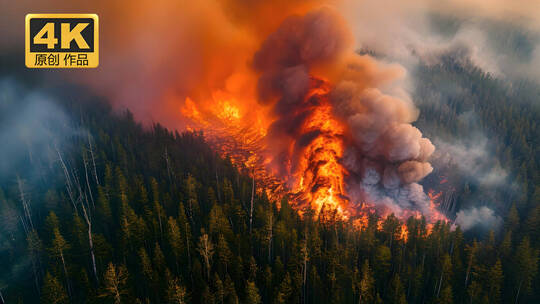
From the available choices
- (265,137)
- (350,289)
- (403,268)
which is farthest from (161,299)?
(265,137)

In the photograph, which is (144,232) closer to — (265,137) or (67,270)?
(67,270)

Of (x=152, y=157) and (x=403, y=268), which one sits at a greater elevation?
(x=152, y=157)

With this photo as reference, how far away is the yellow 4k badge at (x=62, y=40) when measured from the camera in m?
38.8

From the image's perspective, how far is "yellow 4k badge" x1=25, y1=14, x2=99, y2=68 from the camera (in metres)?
38.8

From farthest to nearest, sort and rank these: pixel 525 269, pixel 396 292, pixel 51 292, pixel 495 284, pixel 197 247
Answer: pixel 525 269
pixel 197 247
pixel 495 284
pixel 396 292
pixel 51 292

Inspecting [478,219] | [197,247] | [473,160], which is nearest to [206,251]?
[197,247]

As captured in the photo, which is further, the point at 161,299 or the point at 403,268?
the point at 403,268

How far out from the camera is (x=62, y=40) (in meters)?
39.3

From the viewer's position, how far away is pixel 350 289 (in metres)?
54.9

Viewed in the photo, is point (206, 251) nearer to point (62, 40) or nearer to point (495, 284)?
point (62, 40)

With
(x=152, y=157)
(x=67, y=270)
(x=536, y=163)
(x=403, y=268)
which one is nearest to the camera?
(x=67, y=270)

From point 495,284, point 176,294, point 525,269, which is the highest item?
point 176,294

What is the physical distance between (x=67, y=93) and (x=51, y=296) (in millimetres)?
128006

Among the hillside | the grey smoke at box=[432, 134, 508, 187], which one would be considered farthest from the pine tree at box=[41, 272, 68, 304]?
the grey smoke at box=[432, 134, 508, 187]
